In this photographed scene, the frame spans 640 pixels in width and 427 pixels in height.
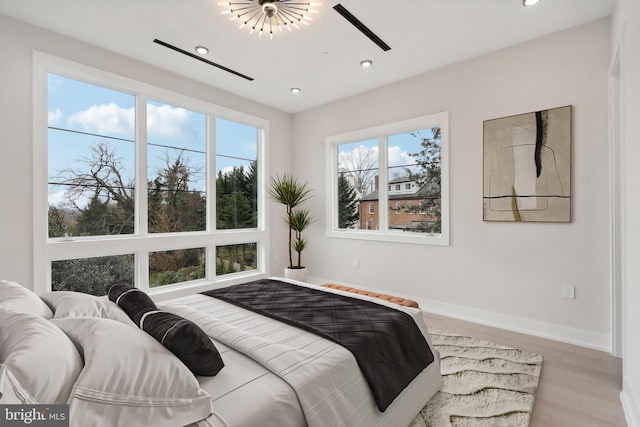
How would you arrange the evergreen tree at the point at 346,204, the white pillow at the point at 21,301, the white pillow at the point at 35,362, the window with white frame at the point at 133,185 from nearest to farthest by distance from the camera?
the white pillow at the point at 35,362 < the white pillow at the point at 21,301 < the window with white frame at the point at 133,185 < the evergreen tree at the point at 346,204

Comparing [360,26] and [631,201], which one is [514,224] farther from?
[360,26]

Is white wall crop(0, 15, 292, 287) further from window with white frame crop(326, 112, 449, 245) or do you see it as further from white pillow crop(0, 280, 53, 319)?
window with white frame crop(326, 112, 449, 245)

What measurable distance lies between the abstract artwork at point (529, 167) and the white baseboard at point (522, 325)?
102 cm

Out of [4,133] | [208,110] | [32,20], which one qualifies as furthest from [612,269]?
[32,20]

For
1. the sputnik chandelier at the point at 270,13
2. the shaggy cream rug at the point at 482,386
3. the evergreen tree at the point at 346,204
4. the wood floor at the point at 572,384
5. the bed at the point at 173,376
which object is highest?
the sputnik chandelier at the point at 270,13

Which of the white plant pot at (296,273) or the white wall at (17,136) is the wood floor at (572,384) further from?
the white wall at (17,136)

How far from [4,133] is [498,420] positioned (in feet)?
14.1

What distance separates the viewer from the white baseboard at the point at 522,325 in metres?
2.68

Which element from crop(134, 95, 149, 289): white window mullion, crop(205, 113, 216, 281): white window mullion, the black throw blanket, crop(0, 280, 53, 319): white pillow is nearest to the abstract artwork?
the black throw blanket

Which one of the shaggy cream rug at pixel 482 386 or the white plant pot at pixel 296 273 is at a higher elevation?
the white plant pot at pixel 296 273

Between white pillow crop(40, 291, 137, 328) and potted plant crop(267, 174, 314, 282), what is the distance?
3.09 meters

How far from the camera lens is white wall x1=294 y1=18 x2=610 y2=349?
2680 mm

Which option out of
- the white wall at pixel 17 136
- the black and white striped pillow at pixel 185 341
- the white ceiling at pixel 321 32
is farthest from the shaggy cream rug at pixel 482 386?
the white wall at pixel 17 136

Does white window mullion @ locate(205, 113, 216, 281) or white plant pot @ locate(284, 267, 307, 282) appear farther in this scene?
white plant pot @ locate(284, 267, 307, 282)
